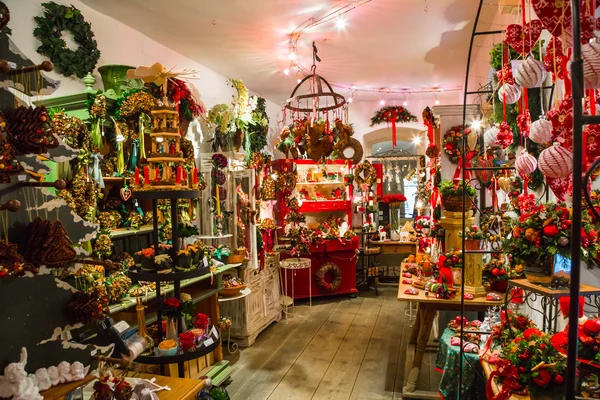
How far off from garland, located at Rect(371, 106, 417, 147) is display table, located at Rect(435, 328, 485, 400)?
4.59 m

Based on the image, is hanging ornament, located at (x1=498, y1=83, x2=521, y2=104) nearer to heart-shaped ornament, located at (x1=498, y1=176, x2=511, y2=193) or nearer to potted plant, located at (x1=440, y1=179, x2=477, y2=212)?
heart-shaped ornament, located at (x1=498, y1=176, x2=511, y2=193)

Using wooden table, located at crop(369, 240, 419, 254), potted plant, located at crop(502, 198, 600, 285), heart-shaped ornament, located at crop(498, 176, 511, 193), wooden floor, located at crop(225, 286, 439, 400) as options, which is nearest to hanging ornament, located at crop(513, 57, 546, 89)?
potted plant, located at crop(502, 198, 600, 285)

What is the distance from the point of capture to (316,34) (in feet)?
12.7

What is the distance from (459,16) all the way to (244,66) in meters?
2.46

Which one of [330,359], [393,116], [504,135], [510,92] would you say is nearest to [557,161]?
[510,92]

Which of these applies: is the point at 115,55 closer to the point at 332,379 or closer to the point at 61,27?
the point at 61,27

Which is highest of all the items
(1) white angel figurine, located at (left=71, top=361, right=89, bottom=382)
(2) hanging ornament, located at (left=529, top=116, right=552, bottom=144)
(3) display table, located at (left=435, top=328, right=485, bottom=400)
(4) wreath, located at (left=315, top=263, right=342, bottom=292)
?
(2) hanging ornament, located at (left=529, top=116, right=552, bottom=144)

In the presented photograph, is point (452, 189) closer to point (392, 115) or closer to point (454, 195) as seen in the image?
point (454, 195)

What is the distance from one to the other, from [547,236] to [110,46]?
11.1 ft

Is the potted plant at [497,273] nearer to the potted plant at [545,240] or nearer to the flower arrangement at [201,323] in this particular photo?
the potted plant at [545,240]

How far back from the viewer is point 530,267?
5.02ft

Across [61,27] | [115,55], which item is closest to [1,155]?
[61,27]

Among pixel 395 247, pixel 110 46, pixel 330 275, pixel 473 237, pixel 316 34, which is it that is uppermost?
pixel 316 34

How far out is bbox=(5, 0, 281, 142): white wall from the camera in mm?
2580
